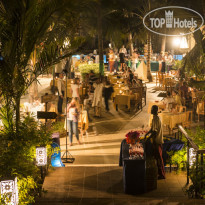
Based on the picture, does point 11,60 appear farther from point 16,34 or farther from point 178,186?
point 178,186

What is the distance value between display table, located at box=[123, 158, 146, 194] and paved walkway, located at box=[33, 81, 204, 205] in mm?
143

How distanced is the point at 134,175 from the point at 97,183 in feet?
3.18

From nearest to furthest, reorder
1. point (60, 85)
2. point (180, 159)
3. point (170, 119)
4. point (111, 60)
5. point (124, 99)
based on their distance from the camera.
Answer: point (180, 159)
point (170, 119)
point (60, 85)
point (124, 99)
point (111, 60)

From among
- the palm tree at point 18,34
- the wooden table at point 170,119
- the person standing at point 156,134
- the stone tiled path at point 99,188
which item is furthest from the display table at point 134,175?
the wooden table at point 170,119

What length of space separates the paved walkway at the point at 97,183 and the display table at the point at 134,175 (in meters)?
0.14

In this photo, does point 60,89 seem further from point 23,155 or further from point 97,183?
point 23,155

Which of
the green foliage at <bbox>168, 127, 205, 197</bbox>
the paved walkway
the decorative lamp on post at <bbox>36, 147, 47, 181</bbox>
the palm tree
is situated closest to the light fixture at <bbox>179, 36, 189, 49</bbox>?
the paved walkway

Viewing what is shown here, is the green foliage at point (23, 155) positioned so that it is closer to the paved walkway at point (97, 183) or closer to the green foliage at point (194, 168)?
the paved walkway at point (97, 183)

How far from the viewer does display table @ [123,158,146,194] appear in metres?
7.03

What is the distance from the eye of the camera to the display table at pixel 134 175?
7.03 metres

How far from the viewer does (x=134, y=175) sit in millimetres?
7070

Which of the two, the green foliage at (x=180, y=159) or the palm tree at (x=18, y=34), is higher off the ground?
the palm tree at (x=18, y=34)

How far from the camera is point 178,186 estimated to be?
7.52 meters

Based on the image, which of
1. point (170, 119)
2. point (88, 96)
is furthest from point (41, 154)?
point (88, 96)
